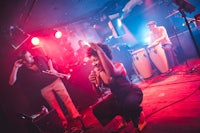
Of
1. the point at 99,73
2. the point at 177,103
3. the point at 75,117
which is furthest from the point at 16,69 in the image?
the point at 177,103

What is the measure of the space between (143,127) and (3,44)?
5.96 meters

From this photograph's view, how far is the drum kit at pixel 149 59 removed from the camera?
6.78 metres

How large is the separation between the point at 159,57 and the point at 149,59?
0.62 m

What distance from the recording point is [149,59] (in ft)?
24.2

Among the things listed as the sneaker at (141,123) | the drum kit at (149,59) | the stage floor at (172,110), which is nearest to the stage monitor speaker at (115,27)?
the drum kit at (149,59)

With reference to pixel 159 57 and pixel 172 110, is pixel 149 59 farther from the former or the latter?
pixel 172 110

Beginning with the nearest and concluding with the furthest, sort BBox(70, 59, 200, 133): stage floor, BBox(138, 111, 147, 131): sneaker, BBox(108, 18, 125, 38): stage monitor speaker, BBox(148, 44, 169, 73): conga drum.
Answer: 1. BBox(70, 59, 200, 133): stage floor
2. BBox(138, 111, 147, 131): sneaker
3. BBox(148, 44, 169, 73): conga drum
4. BBox(108, 18, 125, 38): stage monitor speaker

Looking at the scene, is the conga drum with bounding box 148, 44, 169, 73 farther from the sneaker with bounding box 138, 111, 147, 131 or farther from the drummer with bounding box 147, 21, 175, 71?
the sneaker with bounding box 138, 111, 147, 131

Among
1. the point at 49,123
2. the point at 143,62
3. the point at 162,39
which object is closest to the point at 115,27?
the point at 143,62

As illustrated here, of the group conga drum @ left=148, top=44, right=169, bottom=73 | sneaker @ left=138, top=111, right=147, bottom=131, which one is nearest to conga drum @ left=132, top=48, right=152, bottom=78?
conga drum @ left=148, top=44, right=169, bottom=73

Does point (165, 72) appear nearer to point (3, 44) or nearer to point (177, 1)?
point (177, 1)

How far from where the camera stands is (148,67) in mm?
7254

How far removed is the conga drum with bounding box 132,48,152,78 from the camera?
23.6 ft

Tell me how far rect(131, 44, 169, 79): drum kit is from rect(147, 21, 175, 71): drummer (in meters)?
0.24
